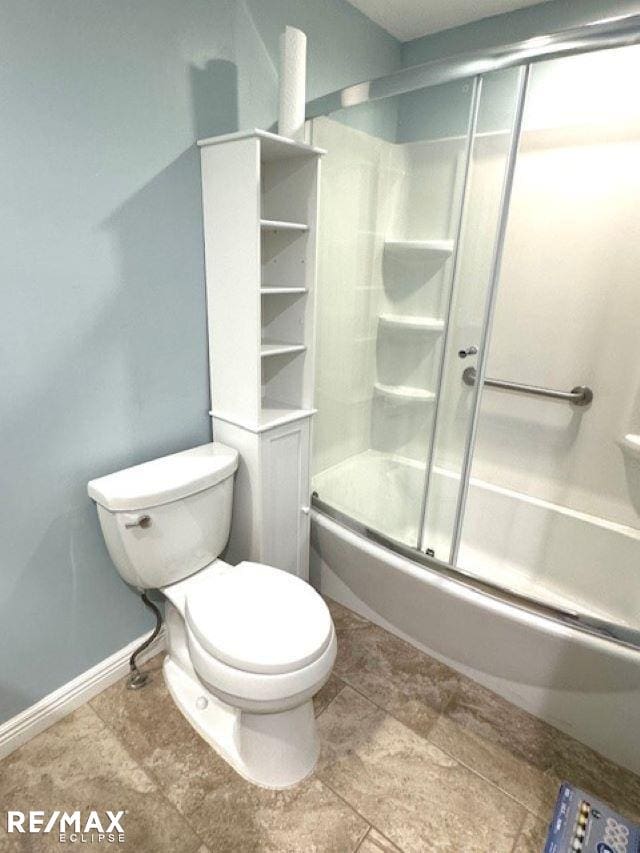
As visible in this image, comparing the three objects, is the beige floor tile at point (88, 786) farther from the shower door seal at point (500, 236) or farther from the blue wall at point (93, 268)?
the shower door seal at point (500, 236)

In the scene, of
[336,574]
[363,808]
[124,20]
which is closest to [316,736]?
[363,808]

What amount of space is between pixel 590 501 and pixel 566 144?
4.86ft

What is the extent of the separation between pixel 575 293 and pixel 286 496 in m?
1.47

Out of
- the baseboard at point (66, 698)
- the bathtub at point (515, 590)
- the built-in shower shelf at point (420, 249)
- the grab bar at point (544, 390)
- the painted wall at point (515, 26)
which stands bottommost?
the baseboard at point (66, 698)

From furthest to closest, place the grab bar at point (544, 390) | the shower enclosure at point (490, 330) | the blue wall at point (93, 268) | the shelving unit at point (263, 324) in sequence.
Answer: the grab bar at point (544, 390)
the shower enclosure at point (490, 330)
the shelving unit at point (263, 324)
the blue wall at point (93, 268)

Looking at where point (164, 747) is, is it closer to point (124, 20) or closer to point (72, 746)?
point (72, 746)

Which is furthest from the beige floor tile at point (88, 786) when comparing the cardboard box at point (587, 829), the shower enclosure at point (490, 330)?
the shower enclosure at point (490, 330)

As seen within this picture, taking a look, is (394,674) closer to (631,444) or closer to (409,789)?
(409,789)

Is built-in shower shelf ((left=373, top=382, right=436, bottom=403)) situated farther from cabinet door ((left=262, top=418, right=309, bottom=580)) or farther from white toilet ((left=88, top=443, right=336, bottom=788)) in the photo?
white toilet ((left=88, top=443, right=336, bottom=788))

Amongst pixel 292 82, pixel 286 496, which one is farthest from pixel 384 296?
pixel 286 496

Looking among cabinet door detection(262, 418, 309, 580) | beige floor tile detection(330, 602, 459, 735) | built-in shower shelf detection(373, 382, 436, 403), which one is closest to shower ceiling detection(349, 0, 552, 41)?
built-in shower shelf detection(373, 382, 436, 403)

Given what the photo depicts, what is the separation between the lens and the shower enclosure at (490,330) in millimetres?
1726

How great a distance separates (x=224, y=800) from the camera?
1229 millimetres

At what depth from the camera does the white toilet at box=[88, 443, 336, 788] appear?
1.13m
